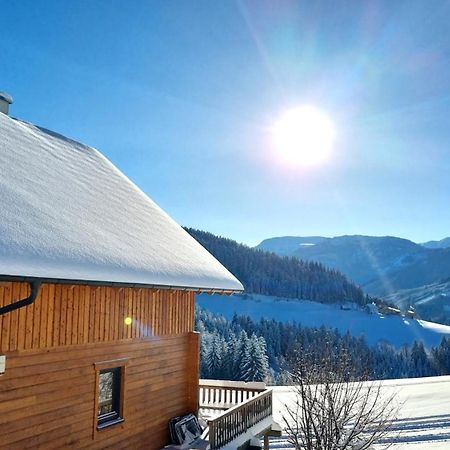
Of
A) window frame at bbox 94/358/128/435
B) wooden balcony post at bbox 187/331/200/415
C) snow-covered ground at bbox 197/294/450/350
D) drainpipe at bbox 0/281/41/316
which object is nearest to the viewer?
drainpipe at bbox 0/281/41/316

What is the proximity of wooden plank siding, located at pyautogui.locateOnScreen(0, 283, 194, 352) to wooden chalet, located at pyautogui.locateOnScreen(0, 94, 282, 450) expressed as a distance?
18mm

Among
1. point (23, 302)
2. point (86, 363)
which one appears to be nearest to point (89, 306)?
point (86, 363)

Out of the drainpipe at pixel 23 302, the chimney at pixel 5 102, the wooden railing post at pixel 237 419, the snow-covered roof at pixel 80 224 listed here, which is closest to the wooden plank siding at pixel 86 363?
the drainpipe at pixel 23 302

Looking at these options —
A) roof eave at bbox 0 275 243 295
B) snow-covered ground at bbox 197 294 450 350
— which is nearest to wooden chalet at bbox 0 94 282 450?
roof eave at bbox 0 275 243 295

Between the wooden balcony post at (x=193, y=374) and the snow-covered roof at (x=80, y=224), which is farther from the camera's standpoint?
the wooden balcony post at (x=193, y=374)

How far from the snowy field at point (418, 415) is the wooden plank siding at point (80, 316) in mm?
6512

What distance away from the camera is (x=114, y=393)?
873 centimetres

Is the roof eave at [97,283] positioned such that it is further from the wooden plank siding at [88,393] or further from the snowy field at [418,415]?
the snowy field at [418,415]

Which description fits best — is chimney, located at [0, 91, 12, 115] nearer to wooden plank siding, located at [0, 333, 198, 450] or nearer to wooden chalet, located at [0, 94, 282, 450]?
wooden chalet, located at [0, 94, 282, 450]

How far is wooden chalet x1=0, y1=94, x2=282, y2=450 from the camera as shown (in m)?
6.41

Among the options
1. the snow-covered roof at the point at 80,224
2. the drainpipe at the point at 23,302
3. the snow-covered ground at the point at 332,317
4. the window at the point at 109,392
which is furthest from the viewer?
the snow-covered ground at the point at 332,317

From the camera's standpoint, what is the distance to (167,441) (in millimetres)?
9953

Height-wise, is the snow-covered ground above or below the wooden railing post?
below

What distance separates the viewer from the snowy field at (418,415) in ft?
60.5
